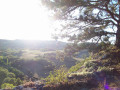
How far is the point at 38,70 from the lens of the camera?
42625 mm

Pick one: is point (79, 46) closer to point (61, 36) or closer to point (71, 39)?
point (71, 39)

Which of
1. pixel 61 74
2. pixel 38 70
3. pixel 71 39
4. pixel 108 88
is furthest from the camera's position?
pixel 38 70

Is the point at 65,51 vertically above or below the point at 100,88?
above

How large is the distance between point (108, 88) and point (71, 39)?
3.72m

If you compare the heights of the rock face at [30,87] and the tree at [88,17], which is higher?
the tree at [88,17]

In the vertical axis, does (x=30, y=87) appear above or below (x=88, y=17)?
below

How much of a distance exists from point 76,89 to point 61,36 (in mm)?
3700

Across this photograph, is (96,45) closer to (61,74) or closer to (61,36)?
(61,36)

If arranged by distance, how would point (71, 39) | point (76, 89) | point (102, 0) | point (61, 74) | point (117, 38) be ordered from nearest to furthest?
point (76, 89) < point (61, 74) < point (102, 0) < point (117, 38) < point (71, 39)

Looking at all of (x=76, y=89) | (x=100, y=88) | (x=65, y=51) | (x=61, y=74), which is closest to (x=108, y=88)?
(x=100, y=88)

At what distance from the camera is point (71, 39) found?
7.29 m

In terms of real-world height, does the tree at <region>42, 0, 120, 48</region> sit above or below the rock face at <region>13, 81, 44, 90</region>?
→ above

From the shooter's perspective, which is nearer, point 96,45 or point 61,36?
point 96,45

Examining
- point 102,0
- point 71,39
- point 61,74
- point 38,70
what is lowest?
point 38,70
